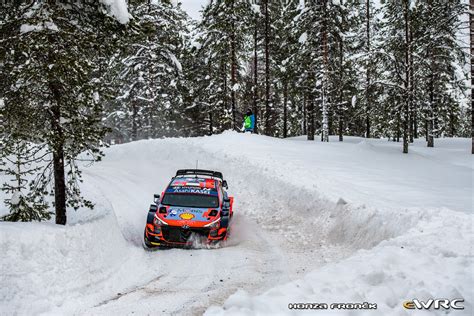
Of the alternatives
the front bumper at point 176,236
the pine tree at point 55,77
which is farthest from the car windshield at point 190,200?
the pine tree at point 55,77

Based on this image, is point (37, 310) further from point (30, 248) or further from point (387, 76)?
point (387, 76)

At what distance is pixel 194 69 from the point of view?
39281mm

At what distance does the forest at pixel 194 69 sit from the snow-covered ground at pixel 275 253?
61.9 inches

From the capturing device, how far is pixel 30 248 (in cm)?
641

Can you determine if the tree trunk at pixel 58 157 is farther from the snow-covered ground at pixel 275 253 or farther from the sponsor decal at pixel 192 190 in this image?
the sponsor decal at pixel 192 190

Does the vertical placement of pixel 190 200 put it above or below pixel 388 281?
above

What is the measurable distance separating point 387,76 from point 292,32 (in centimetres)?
783

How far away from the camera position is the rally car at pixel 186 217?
9.59 metres

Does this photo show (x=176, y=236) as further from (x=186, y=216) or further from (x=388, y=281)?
(x=388, y=281)

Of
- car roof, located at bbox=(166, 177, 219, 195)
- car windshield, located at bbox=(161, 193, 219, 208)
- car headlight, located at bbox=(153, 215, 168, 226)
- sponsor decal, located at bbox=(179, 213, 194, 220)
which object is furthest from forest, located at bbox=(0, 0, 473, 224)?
car roof, located at bbox=(166, 177, 219, 195)

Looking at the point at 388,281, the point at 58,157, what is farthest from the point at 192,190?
the point at 388,281

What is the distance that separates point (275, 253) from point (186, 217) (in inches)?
96.5

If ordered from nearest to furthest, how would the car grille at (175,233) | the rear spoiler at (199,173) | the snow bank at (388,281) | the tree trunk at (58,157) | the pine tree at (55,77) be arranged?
the snow bank at (388,281), the pine tree at (55,77), the tree trunk at (58,157), the car grille at (175,233), the rear spoiler at (199,173)

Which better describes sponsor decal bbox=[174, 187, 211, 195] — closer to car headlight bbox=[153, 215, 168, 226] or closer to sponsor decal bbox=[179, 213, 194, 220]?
sponsor decal bbox=[179, 213, 194, 220]
